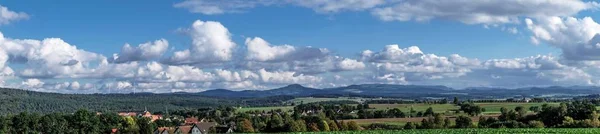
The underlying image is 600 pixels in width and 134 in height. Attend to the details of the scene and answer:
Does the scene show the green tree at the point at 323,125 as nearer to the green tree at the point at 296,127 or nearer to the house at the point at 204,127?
the green tree at the point at 296,127

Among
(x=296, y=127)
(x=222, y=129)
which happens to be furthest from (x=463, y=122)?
(x=222, y=129)

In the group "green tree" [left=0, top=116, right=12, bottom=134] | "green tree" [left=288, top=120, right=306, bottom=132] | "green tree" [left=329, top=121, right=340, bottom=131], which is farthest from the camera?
"green tree" [left=0, top=116, right=12, bottom=134]

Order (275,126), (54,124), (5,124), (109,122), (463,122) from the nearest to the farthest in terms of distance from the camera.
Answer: (463,122)
(275,126)
(5,124)
(54,124)
(109,122)

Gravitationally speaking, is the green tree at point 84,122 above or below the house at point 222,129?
above

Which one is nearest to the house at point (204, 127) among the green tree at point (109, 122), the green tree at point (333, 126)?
the green tree at point (109, 122)

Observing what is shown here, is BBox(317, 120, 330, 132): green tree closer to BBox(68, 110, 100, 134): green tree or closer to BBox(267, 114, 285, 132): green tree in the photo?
BBox(267, 114, 285, 132): green tree

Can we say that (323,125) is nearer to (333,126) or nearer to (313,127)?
(333,126)

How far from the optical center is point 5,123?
356ft

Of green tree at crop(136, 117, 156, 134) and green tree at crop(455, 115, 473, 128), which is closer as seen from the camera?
green tree at crop(455, 115, 473, 128)

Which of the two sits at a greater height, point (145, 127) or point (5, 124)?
point (5, 124)

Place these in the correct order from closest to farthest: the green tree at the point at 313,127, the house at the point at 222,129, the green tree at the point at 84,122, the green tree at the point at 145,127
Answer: the green tree at the point at 313,127
the green tree at the point at 84,122
the house at the point at 222,129
the green tree at the point at 145,127

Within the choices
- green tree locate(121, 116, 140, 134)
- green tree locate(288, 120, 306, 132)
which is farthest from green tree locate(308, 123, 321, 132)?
green tree locate(121, 116, 140, 134)

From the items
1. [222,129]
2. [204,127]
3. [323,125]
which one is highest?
[323,125]

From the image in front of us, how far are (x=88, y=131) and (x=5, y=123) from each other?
13193 mm
